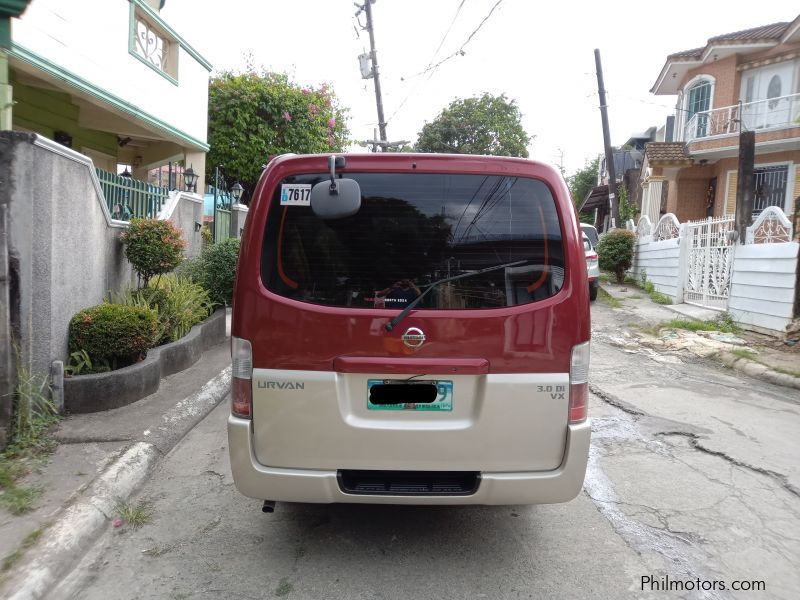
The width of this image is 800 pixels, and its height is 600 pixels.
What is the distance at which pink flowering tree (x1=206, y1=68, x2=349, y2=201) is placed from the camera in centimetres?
1541

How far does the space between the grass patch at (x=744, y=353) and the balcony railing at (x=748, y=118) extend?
39.4ft

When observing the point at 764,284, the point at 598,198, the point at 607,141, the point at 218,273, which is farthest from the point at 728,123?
the point at 218,273

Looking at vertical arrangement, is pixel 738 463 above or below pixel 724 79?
below

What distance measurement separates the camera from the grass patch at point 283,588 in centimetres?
277

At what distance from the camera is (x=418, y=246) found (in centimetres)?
282

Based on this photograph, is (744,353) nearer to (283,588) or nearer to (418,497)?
(418,497)

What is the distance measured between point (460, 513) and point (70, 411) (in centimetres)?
329

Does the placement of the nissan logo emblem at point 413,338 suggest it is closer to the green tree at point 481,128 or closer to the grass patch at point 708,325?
the grass patch at point 708,325

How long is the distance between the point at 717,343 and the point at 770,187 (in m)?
13.5

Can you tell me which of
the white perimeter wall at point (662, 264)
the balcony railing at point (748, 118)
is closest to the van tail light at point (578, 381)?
the white perimeter wall at point (662, 264)

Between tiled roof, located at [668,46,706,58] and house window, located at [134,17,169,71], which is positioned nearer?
house window, located at [134,17,169,71]

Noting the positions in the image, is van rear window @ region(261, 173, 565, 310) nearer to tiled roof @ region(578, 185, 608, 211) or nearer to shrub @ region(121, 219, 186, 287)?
shrub @ region(121, 219, 186, 287)

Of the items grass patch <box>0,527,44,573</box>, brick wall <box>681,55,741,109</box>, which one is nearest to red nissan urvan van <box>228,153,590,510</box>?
grass patch <box>0,527,44,573</box>

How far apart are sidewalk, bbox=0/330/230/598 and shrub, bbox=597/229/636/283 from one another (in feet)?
42.1
